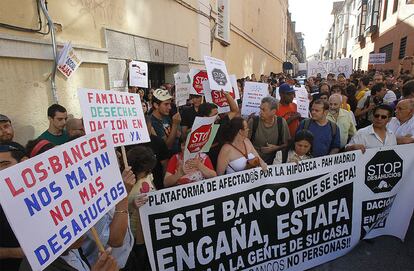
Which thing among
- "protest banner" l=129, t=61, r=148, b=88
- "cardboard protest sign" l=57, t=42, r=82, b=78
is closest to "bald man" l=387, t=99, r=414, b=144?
"protest banner" l=129, t=61, r=148, b=88

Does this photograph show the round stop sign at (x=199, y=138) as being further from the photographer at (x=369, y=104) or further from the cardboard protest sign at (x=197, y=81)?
the photographer at (x=369, y=104)

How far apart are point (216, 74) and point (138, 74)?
84.5 inches

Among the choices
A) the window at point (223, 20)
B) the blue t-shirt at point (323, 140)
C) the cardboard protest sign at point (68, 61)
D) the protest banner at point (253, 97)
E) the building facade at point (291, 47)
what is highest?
the building facade at point (291, 47)

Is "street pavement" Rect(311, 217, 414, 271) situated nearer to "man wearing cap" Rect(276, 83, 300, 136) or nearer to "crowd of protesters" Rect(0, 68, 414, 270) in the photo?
"crowd of protesters" Rect(0, 68, 414, 270)

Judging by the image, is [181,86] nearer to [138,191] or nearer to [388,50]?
[138,191]

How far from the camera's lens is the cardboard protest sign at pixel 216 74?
4090mm

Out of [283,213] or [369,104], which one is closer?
[283,213]

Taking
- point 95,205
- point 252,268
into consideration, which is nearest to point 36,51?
Result: point 95,205

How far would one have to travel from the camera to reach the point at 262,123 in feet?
12.0

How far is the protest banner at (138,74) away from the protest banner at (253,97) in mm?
2047

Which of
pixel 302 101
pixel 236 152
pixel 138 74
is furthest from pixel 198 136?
pixel 138 74

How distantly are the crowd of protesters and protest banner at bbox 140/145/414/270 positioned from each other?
16 cm

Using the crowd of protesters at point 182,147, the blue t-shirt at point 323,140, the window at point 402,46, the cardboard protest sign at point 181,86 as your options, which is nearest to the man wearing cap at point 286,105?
the crowd of protesters at point 182,147

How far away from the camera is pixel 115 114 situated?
2.20 meters
